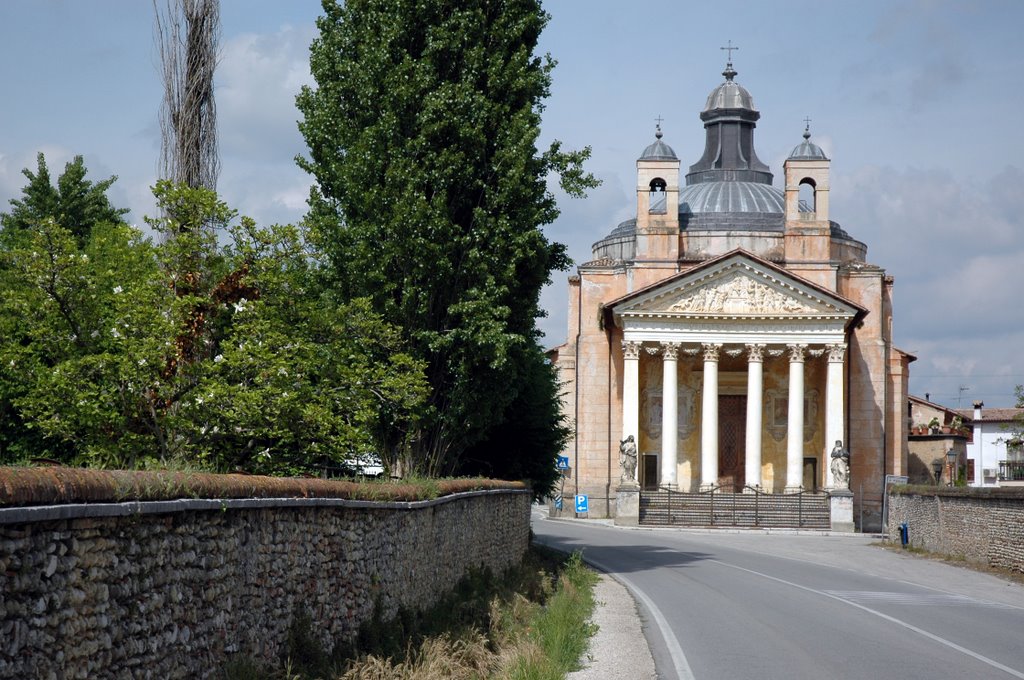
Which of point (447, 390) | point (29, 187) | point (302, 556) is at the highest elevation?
point (29, 187)

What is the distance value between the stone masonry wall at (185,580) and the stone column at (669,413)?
155ft

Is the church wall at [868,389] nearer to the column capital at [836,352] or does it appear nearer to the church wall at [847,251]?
the church wall at [847,251]

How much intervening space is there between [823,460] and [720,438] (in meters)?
5.96

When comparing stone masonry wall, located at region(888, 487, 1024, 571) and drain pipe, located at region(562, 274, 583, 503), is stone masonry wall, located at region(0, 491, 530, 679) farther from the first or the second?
drain pipe, located at region(562, 274, 583, 503)

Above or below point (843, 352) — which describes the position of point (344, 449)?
below

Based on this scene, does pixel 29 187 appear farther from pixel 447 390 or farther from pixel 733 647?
pixel 733 647

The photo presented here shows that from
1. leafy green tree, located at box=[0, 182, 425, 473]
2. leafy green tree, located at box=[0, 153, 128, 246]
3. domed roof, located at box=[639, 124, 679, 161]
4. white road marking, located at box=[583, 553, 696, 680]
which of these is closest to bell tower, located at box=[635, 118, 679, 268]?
domed roof, located at box=[639, 124, 679, 161]

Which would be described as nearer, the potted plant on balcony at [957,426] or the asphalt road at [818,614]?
the asphalt road at [818,614]

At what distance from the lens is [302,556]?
10.3 m

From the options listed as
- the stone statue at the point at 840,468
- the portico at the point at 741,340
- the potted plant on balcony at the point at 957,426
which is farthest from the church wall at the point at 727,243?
the potted plant on balcony at the point at 957,426

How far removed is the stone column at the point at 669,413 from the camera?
60438 millimetres

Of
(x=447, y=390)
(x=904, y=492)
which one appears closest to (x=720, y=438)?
(x=904, y=492)

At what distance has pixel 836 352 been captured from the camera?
60750mm

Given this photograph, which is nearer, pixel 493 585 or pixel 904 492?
pixel 493 585
